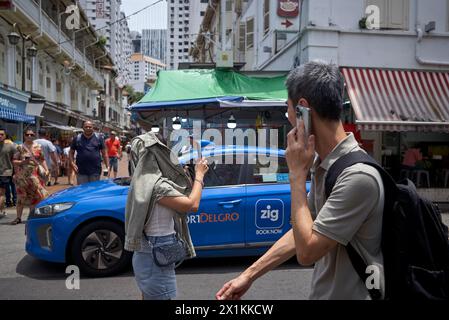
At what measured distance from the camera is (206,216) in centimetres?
518

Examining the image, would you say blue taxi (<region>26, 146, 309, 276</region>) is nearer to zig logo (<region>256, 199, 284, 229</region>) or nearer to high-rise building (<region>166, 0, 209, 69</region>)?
zig logo (<region>256, 199, 284, 229</region>)

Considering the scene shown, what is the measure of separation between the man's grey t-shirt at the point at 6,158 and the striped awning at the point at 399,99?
25.8 ft

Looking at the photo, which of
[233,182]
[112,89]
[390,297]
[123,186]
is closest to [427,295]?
[390,297]

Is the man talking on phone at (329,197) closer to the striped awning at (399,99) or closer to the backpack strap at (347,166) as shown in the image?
the backpack strap at (347,166)

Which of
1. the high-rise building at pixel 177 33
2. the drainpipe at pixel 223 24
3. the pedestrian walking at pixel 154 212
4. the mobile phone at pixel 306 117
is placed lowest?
the pedestrian walking at pixel 154 212

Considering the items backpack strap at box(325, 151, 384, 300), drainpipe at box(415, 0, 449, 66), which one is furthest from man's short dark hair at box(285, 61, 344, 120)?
drainpipe at box(415, 0, 449, 66)

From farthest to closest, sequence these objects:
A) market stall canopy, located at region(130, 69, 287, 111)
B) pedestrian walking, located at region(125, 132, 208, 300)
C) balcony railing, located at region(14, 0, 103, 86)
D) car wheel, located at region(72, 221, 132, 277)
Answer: balcony railing, located at region(14, 0, 103, 86) < market stall canopy, located at region(130, 69, 287, 111) < car wheel, located at region(72, 221, 132, 277) < pedestrian walking, located at region(125, 132, 208, 300)

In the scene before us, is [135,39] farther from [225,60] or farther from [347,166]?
[347,166]

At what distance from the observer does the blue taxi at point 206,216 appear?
496 cm

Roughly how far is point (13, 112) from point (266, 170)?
13823 millimetres

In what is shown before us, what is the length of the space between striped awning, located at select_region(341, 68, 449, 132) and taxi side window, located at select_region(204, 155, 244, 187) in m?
5.62

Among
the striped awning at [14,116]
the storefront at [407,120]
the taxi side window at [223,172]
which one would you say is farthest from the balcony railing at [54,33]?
the taxi side window at [223,172]

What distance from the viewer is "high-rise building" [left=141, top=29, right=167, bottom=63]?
67.7 m

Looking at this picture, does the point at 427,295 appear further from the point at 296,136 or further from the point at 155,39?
the point at 155,39
